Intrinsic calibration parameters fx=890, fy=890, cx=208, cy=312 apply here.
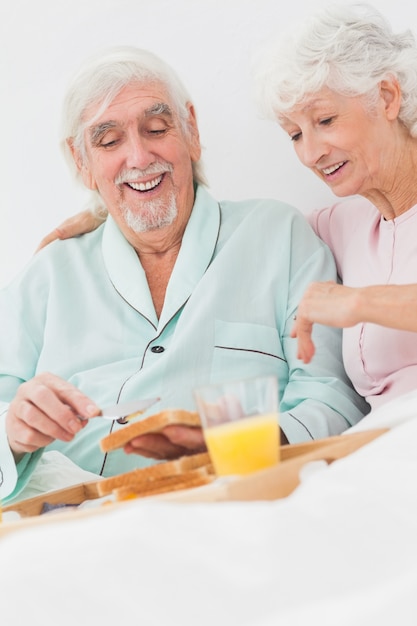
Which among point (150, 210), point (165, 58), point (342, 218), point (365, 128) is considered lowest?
point (342, 218)

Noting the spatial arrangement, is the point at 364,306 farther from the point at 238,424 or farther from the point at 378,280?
the point at 238,424

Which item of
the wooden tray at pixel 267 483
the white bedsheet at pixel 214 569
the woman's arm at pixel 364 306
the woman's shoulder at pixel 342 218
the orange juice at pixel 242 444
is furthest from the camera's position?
the woman's shoulder at pixel 342 218

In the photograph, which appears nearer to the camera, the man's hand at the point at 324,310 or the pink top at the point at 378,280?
the man's hand at the point at 324,310

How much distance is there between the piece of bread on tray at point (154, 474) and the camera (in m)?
1.24

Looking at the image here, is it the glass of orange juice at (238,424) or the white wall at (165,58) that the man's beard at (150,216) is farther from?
the glass of orange juice at (238,424)

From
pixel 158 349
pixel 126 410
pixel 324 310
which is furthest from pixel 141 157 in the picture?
pixel 126 410

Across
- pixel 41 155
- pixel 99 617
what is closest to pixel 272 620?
pixel 99 617

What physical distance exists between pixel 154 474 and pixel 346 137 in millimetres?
987

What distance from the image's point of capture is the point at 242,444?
1.18 meters

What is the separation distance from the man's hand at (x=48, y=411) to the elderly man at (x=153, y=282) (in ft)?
0.97

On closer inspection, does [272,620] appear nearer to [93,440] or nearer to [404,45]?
[93,440]

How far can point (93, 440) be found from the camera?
6.62 ft

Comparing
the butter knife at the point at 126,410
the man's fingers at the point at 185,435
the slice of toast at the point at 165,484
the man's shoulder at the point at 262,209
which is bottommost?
the slice of toast at the point at 165,484

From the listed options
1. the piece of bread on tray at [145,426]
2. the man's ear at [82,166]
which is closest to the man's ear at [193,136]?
the man's ear at [82,166]
